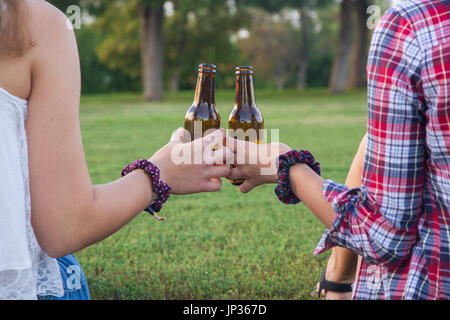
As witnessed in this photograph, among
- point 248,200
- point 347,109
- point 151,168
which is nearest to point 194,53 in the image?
point 347,109

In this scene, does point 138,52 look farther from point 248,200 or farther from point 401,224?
point 401,224

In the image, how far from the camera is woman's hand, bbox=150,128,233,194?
5.78ft

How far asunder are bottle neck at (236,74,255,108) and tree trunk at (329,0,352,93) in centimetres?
2717

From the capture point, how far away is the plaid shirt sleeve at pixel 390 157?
4.17 feet

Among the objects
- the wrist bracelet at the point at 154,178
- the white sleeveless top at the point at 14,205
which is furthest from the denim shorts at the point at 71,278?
the wrist bracelet at the point at 154,178

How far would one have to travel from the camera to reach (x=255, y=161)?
2.02 meters

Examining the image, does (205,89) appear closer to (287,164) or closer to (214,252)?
(287,164)

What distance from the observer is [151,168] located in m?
1.64

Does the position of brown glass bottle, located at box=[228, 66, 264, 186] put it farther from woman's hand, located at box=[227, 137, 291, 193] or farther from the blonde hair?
the blonde hair

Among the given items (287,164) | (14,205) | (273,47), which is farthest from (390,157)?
(273,47)

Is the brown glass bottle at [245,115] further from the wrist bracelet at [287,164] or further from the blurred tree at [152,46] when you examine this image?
the blurred tree at [152,46]

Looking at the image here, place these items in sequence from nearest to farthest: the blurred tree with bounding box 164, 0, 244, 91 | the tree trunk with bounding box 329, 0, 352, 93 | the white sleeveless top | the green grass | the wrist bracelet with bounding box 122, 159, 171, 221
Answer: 1. the white sleeveless top
2. the wrist bracelet with bounding box 122, 159, 171, 221
3. the green grass
4. the tree trunk with bounding box 329, 0, 352, 93
5. the blurred tree with bounding box 164, 0, 244, 91

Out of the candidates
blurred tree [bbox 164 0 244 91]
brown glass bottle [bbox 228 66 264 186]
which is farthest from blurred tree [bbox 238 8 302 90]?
brown glass bottle [bbox 228 66 264 186]

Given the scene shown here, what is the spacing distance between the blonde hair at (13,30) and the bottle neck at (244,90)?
1.17m
